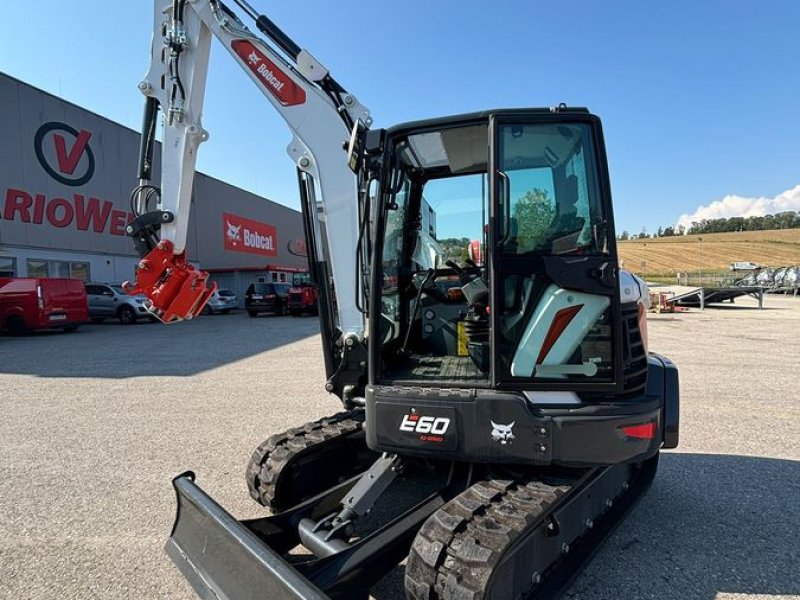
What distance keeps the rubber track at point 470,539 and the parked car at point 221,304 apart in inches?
985

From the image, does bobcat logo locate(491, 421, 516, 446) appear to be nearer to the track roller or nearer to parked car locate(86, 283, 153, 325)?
the track roller

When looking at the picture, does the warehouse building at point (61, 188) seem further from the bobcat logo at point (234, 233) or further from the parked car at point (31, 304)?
the parked car at point (31, 304)

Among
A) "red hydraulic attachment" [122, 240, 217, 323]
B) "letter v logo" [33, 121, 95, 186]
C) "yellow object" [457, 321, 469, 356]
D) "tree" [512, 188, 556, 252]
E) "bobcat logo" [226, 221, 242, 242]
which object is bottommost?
"yellow object" [457, 321, 469, 356]

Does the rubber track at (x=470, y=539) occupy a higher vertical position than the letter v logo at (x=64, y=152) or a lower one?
lower

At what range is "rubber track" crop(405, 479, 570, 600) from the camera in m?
2.12

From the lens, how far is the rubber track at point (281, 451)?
3.50 meters

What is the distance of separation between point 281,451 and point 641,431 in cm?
241

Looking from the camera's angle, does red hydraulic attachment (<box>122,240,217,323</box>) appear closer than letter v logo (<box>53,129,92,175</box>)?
Yes

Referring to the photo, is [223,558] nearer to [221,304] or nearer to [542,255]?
[542,255]

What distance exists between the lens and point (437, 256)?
3.93 metres

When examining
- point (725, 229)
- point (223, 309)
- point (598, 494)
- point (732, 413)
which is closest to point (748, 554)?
point (598, 494)

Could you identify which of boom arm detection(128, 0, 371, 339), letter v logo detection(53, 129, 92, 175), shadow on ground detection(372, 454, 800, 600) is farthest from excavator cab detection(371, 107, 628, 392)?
letter v logo detection(53, 129, 92, 175)

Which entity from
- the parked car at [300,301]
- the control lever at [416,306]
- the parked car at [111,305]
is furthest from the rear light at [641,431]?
the parked car at [300,301]

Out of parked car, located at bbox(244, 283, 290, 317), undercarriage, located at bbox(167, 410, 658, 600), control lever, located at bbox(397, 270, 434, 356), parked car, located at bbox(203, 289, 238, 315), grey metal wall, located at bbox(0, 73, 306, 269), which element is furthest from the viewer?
parked car, located at bbox(203, 289, 238, 315)
